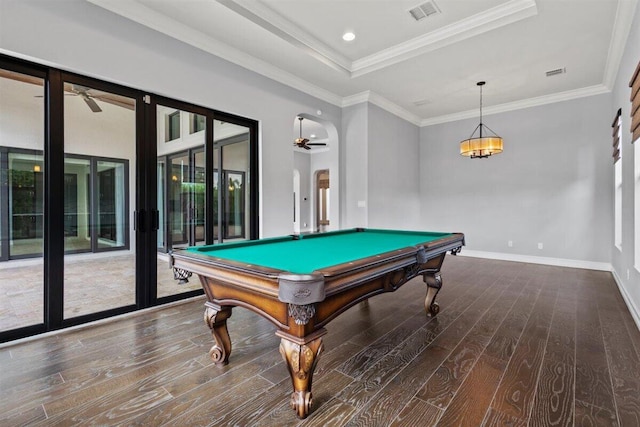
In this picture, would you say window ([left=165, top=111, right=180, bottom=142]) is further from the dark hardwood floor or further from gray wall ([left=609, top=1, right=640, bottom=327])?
gray wall ([left=609, top=1, right=640, bottom=327])

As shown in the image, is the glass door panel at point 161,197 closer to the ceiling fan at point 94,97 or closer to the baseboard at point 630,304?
the ceiling fan at point 94,97

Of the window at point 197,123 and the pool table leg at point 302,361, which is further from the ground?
the window at point 197,123

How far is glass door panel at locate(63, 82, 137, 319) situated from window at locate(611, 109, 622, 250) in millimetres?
5999

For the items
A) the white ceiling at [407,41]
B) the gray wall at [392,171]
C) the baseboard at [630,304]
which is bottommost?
the baseboard at [630,304]

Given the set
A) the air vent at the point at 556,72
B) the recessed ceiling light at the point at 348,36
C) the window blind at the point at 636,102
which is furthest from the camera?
the air vent at the point at 556,72

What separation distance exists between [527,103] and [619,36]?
7.70ft

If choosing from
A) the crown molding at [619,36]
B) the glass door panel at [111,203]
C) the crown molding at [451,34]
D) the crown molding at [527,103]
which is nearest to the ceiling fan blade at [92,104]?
the glass door panel at [111,203]

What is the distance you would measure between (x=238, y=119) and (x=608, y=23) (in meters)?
4.43

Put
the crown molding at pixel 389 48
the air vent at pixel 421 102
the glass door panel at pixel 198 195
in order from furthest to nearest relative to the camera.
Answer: the air vent at pixel 421 102, the glass door panel at pixel 198 195, the crown molding at pixel 389 48

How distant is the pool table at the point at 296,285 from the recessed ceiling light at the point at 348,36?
2.85 meters

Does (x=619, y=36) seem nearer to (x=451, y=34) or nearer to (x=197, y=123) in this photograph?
(x=451, y=34)

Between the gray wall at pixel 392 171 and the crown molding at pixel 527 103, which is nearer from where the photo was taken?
the crown molding at pixel 527 103

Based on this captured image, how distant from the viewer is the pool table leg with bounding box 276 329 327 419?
4.91 ft

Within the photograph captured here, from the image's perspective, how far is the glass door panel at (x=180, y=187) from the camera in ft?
11.5
